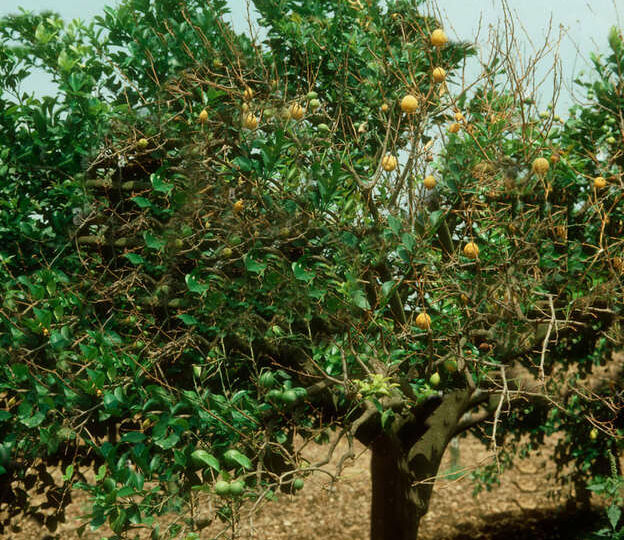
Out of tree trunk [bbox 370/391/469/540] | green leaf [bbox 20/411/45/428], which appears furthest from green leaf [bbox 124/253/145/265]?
tree trunk [bbox 370/391/469/540]

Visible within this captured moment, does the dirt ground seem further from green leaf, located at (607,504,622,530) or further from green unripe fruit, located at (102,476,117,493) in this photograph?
green unripe fruit, located at (102,476,117,493)

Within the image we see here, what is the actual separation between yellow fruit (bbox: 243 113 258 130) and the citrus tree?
0.07 metres

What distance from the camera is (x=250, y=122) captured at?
155 inches

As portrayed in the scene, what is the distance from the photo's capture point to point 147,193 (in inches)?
172

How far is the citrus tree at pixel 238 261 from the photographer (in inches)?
138

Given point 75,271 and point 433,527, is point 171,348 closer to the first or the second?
point 75,271

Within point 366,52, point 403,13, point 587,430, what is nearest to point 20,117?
point 366,52

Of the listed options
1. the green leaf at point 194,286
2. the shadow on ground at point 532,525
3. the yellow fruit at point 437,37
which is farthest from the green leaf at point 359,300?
the shadow on ground at point 532,525

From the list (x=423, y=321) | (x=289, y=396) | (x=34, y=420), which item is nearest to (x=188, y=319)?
(x=289, y=396)

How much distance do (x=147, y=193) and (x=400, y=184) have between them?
5.69 ft

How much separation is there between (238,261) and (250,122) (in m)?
0.87

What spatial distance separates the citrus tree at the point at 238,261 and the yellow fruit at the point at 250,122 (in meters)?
0.07

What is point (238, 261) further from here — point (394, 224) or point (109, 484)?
point (109, 484)

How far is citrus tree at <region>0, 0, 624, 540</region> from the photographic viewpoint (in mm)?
3518
